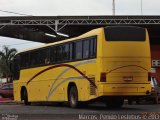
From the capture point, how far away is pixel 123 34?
23.1 metres

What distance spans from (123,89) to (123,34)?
7.78 feet

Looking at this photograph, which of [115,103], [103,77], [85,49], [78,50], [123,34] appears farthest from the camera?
[115,103]

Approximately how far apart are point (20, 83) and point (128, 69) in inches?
408

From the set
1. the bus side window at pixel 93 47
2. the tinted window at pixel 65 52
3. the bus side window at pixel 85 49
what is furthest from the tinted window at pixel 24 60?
the bus side window at pixel 93 47

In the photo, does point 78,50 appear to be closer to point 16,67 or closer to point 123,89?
point 123,89

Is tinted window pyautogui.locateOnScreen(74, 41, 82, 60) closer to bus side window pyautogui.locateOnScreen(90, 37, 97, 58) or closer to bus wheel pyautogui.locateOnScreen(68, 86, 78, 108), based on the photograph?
bus side window pyautogui.locateOnScreen(90, 37, 97, 58)

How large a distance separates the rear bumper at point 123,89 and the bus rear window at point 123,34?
6.53ft

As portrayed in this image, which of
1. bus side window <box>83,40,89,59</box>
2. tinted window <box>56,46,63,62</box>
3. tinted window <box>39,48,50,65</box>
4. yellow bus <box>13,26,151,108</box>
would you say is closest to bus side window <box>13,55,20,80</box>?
tinted window <box>39,48,50,65</box>

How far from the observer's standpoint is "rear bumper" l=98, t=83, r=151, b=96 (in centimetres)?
2253

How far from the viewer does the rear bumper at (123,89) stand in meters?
22.5

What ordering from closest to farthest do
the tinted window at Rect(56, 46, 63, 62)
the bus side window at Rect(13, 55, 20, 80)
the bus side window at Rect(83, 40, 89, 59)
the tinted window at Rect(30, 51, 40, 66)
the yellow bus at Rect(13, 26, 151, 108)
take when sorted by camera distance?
1. the yellow bus at Rect(13, 26, 151, 108)
2. the bus side window at Rect(83, 40, 89, 59)
3. the tinted window at Rect(56, 46, 63, 62)
4. the tinted window at Rect(30, 51, 40, 66)
5. the bus side window at Rect(13, 55, 20, 80)

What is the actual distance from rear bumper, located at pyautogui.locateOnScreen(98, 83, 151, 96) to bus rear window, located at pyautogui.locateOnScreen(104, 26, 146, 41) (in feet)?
6.53

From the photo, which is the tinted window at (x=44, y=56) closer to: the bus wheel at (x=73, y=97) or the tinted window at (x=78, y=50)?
the bus wheel at (x=73, y=97)

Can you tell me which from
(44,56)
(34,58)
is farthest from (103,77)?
(34,58)
